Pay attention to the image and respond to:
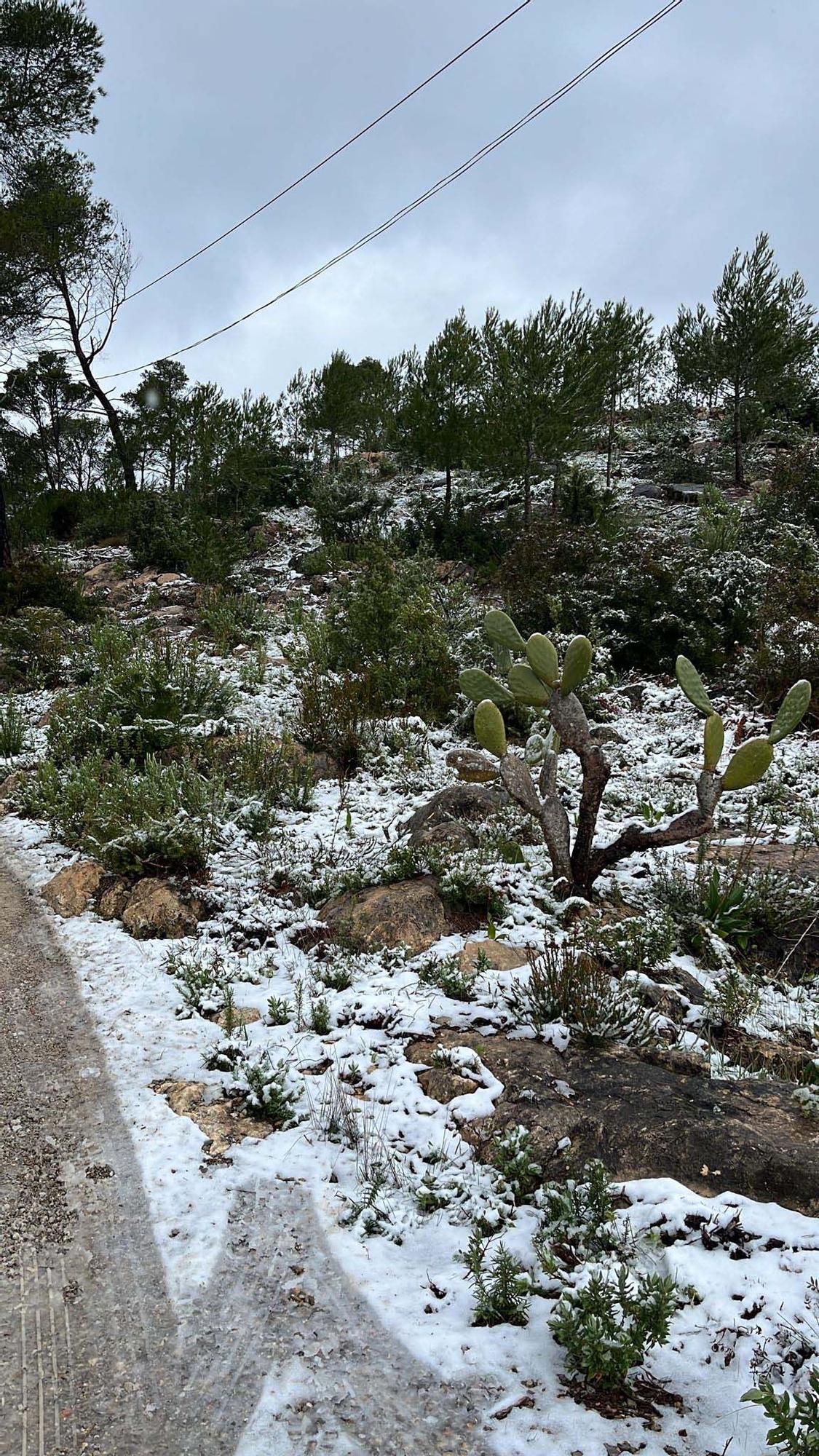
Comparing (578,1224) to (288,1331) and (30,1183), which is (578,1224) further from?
(30,1183)

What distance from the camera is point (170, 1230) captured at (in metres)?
2.52

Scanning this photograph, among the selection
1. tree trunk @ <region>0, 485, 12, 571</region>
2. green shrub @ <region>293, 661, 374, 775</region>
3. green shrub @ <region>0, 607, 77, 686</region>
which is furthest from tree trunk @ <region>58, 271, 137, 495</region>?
green shrub @ <region>293, 661, 374, 775</region>

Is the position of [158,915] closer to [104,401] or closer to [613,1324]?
[613,1324]

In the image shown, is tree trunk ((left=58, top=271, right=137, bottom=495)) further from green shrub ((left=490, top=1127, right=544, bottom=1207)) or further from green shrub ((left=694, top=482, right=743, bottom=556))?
green shrub ((left=490, top=1127, right=544, bottom=1207))

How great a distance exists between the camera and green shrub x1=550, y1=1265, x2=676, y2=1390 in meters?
1.92

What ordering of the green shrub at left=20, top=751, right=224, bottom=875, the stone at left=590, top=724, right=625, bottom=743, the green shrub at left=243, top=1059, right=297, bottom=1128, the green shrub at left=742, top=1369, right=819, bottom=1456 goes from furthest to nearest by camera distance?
1. the stone at left=590, top=724, right=625, bottom=743
2. the green shrub at left=20, top=751, right=224, bottom=875
3. the green shrub at left=243, top=1059, right=297, bottom=1128
4. the green shrub at left=742, top=1369, right=819, bottom=1456

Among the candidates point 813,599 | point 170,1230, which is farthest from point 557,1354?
point 813,599

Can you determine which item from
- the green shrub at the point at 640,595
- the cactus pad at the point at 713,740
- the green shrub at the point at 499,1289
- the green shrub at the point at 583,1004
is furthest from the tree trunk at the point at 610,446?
the green shrub at the point at 499,1289

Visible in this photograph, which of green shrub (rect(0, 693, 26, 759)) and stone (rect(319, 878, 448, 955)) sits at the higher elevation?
green shrub (rect(0, 693, 26, 759))

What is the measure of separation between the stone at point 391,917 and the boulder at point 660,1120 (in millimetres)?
948

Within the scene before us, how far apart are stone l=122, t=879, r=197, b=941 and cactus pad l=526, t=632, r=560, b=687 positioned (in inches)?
101

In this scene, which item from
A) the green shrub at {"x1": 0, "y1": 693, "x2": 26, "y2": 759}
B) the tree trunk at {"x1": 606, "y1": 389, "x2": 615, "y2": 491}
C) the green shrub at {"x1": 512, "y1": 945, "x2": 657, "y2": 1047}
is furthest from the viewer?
the tree trunk at {"x1": 606, "y1": 389, "x2": 615, "y2": 491}

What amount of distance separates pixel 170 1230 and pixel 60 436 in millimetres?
29779

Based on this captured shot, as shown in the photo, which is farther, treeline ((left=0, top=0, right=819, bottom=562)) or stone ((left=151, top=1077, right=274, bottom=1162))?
treeline ((left=0, top=0, right=819, bottom=562))
